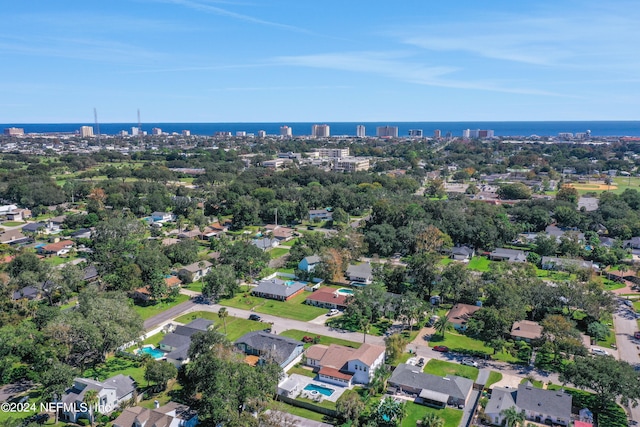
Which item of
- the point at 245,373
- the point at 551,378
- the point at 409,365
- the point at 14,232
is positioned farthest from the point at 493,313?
the point at 14,232

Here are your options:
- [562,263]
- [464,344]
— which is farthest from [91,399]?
[562,263]

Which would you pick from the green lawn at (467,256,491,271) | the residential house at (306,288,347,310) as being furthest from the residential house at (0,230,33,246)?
the green lawn at (467,256,491,271)

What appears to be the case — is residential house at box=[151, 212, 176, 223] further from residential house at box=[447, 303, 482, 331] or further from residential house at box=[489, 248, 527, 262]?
residential house at box=[447, 303, 482, 331]

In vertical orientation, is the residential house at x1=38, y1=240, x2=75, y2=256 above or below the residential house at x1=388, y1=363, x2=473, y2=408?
above

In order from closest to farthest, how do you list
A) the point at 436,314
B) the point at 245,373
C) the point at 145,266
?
the point at 245,373, the point at 436,314, the point at 145,266

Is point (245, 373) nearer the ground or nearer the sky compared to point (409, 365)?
nearer the sky

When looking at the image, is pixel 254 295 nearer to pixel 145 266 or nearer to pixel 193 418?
pixel 145 266

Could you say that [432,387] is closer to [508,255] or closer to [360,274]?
[360,274]
